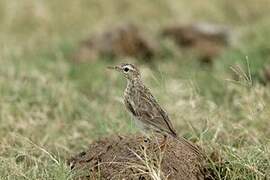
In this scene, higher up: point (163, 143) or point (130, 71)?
point (130, 71)

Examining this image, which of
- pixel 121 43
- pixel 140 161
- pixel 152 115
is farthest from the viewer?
pixel 121 43

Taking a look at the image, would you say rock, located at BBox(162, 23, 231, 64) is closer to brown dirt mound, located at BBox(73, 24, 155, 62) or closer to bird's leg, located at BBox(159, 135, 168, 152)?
brown dirt mound, located at BBox(73, 24, 155, 62)

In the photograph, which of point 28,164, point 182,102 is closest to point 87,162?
point 28,164

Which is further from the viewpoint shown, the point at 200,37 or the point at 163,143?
the point at 200,37

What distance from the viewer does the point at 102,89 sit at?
9125mm

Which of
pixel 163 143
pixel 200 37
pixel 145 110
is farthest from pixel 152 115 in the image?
pixel 200 37

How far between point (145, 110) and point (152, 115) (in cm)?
7

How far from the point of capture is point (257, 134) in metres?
6.72

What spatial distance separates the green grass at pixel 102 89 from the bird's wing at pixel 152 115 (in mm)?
466

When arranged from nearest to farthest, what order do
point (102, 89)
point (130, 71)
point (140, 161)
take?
point (140, 161), point (130, 71), point (102, 89)

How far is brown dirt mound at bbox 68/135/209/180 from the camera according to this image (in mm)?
5169

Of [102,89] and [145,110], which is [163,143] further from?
[102,89]

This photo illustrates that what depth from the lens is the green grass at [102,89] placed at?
599cm

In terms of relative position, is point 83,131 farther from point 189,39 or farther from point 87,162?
point 189,39
